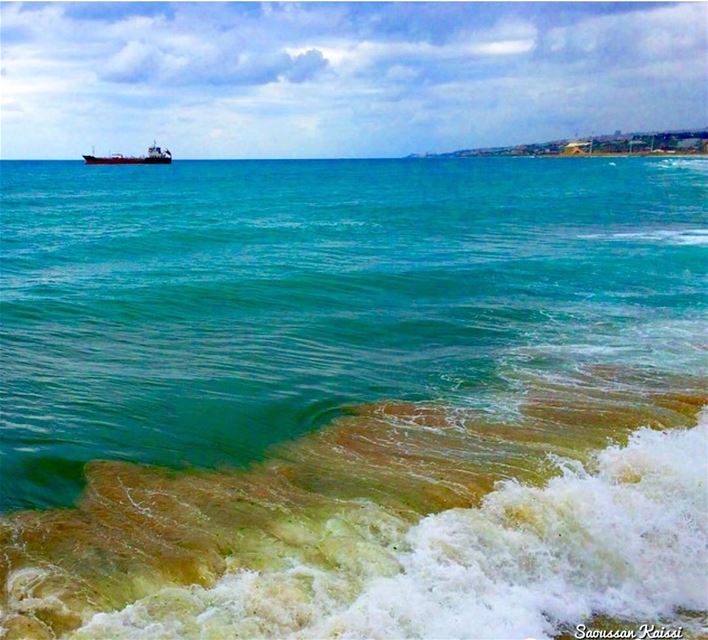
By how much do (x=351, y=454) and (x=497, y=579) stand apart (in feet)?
14.5

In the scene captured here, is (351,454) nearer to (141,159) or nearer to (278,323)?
(278,323)

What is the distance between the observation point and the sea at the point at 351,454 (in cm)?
896

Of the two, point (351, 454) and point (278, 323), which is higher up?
point (278, 323)

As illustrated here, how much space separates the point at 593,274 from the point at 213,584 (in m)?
26.2

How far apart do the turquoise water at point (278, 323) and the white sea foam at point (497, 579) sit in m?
4.37

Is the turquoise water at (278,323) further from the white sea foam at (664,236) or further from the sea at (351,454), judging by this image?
the white sea foam at (664,236)

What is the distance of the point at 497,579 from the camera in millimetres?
9391

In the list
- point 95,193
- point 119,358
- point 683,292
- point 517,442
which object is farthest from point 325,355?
point 95,193

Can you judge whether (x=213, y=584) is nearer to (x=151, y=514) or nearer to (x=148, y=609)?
(x=148, y=609)

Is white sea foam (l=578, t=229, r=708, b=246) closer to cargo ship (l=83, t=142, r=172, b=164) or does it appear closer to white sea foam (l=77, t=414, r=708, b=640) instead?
white sea foam (l=77, t=414, r=708, b=640)

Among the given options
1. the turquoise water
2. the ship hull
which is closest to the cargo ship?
the ship hull

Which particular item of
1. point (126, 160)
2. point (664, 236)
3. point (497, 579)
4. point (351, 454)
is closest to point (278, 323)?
point (351, 454)

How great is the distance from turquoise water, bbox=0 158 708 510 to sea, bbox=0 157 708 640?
0.10m

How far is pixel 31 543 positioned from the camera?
10.3 metres
